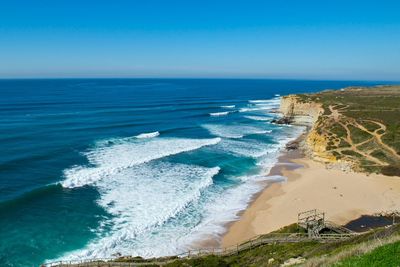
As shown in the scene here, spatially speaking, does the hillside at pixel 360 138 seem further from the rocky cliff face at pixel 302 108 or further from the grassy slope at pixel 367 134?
the rocky cliff face at pixel 302 108

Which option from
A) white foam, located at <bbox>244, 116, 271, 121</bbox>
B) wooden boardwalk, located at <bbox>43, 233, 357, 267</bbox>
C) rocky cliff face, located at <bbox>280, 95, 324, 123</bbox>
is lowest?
wooden boardwalk, located at <bbox>43, 233, 357, 267</bbox>

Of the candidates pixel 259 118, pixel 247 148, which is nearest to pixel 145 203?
pixel 247 148

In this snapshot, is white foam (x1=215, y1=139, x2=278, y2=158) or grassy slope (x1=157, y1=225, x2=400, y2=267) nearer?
grassy slope (x1=157, y1=225, x2=400, y2=267)

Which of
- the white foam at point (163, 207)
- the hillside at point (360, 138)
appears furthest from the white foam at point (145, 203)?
the hillside at point (360, 138)

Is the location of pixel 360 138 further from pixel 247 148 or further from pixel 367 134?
pixel 247 148

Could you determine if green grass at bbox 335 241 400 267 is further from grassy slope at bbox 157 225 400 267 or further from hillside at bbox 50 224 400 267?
grassy slope at bbox 157 225 400 267

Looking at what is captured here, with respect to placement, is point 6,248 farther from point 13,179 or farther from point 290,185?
point 290,185

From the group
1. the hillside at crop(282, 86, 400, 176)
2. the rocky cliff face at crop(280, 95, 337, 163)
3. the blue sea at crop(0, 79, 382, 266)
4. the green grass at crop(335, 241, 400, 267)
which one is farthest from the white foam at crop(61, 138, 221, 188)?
the green grass at crop(335, 241, 400, 267)
